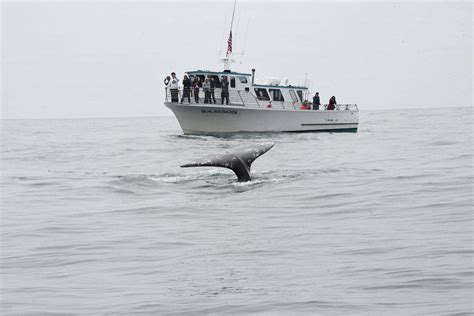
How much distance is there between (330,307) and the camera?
769cm

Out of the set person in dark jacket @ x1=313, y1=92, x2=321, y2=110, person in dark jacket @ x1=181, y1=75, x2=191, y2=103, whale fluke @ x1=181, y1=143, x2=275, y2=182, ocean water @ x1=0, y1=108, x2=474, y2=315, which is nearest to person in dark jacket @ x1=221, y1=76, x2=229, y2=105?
person in dark jacket @ x1=181, y1=75, x2=191, y2=103

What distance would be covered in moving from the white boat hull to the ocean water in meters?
20.2

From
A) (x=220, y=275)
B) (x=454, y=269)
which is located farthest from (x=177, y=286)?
(x=454, y=269)

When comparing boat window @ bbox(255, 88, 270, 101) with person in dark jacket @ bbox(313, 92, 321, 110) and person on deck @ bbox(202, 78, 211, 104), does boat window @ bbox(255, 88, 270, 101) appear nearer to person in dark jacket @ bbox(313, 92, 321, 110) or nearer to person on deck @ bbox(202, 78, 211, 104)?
person in dark jacket @ bbox(313, 92, 321, 110)

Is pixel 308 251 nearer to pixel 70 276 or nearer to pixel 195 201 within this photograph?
pixel 70 276

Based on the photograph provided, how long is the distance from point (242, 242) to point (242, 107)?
31.0 metres

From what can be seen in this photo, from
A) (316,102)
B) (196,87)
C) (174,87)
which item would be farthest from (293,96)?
(174,87)

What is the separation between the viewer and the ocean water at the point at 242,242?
8.10 meters

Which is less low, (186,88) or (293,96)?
(186,88)

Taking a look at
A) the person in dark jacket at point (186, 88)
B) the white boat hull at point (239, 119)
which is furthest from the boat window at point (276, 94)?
the person in dark jacket at point (186, 88)

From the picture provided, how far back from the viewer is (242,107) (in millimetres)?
41844

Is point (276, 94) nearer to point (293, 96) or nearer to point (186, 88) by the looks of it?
point (293, 96)

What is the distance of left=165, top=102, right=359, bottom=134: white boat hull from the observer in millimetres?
41875

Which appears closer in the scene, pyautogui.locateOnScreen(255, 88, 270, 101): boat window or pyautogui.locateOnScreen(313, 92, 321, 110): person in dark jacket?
pyautogui.locateOnScreen(255, 88, 270, 101): boat window
